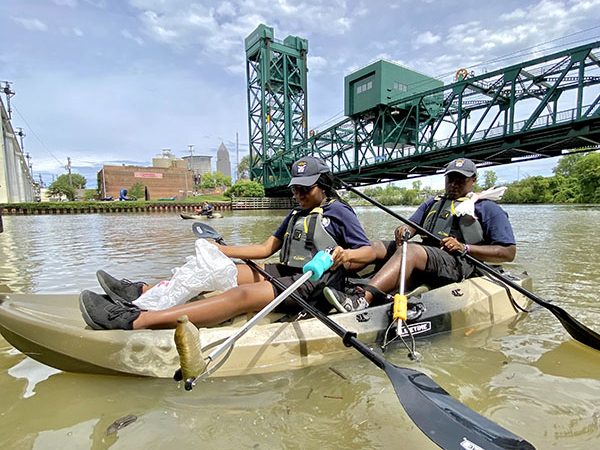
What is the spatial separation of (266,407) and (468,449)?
1.14 m

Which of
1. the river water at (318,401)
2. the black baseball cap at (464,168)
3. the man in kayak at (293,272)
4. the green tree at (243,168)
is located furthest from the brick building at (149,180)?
the river water at (318,401)

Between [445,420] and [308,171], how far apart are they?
1975 millimetres

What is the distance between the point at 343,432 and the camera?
6.56ft

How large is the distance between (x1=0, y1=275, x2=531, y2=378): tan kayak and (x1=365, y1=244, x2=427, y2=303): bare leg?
0.78ft

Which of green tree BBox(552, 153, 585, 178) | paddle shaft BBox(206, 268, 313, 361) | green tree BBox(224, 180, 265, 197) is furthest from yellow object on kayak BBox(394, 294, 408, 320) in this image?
green tree BBox(552, 153, 585, 178)

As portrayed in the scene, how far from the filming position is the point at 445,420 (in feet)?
5.64

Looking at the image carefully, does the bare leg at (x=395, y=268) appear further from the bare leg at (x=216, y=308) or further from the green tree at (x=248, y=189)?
the green tree at (x=248, y=189)

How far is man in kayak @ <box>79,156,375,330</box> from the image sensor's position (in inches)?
98.0

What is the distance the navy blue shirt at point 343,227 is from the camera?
293cm

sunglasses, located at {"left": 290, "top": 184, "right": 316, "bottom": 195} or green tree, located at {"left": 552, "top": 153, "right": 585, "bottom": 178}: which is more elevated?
green tree, located at {"left": 552, "top": 153, "right": 585, "bottom": 178}

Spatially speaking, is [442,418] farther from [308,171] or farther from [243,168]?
[243,168]

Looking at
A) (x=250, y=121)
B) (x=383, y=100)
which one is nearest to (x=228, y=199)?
(x=250, y=121)

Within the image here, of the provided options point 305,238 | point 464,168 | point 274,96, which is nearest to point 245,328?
point 305,238

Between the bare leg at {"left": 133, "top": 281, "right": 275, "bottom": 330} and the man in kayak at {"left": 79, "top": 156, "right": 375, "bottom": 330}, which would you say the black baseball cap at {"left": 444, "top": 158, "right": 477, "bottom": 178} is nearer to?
the man in kayak at {"left": 79, "top": 156, "right": 375, "bottom": 330}
